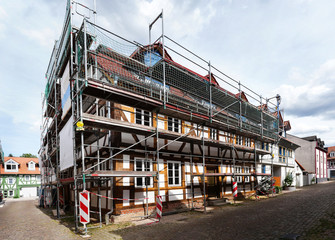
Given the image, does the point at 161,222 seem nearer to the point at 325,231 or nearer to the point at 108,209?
the point at 108,209

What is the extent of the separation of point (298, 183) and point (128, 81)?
29.6 meters

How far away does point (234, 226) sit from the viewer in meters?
8.51

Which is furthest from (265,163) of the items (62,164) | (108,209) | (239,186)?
(62,164)

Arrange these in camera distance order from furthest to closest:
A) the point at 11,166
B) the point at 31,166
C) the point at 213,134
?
1. the point at 31,166
2. the point at 11,166
3. the point at 213,134

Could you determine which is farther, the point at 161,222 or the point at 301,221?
the point at 161,222

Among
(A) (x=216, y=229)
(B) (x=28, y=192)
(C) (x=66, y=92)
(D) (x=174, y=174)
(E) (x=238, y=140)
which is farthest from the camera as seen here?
(B) (x=28, y=192)

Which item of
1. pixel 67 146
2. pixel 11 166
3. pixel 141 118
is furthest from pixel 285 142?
pixel 11 166

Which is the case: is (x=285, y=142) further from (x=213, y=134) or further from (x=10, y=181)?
(x=10, y=181)

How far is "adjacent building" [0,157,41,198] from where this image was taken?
124 feet

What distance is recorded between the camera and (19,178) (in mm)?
39375

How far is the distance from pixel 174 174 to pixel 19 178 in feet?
122

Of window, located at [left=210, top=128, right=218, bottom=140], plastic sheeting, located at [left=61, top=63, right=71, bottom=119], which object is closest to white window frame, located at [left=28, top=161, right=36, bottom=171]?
plastic sheeting, located at [left=61, top=63, right=71, bottom=119]

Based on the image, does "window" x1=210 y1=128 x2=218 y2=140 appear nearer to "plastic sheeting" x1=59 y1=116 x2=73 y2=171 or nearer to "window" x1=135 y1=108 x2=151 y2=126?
"window" x1=135 y1=108 x2=151 y2=126

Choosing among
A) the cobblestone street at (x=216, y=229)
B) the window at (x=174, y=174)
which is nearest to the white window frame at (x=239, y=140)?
the window at (x=174, y=174)
